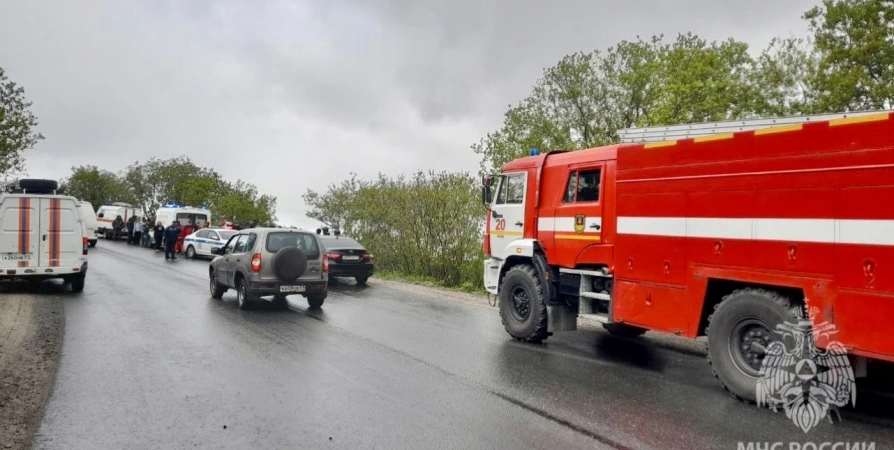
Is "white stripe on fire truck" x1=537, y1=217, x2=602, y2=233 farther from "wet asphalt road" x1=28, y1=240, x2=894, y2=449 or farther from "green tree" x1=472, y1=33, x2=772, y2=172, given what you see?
"green tree" x1=472, y1=33, x2=772, y2=172

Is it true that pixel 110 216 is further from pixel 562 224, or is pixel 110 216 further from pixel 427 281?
pixel 562 224

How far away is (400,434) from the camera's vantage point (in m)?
4.89

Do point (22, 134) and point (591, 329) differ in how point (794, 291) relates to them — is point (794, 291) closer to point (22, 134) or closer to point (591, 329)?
point (591, 329)

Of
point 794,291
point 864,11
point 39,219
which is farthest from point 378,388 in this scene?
point 864,11

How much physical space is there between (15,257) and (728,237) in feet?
48.3

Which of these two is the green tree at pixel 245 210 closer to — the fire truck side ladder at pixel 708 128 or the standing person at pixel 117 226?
the standing person at pixel 117 226

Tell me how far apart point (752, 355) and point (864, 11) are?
1020 inches

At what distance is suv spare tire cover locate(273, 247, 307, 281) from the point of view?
1197 cm

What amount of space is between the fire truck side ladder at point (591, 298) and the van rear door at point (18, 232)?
12551mm

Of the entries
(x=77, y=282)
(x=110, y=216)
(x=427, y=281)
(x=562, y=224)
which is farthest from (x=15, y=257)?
(x=110, y=216)

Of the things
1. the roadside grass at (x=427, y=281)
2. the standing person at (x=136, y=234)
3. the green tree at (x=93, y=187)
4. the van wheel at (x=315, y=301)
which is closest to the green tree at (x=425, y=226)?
the roadside grass at (x=427, y=281)

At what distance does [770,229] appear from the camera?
5.89 meters

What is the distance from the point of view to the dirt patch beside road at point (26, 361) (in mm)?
5066

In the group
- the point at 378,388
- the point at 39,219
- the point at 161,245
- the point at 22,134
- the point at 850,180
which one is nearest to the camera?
the point at 850,180
